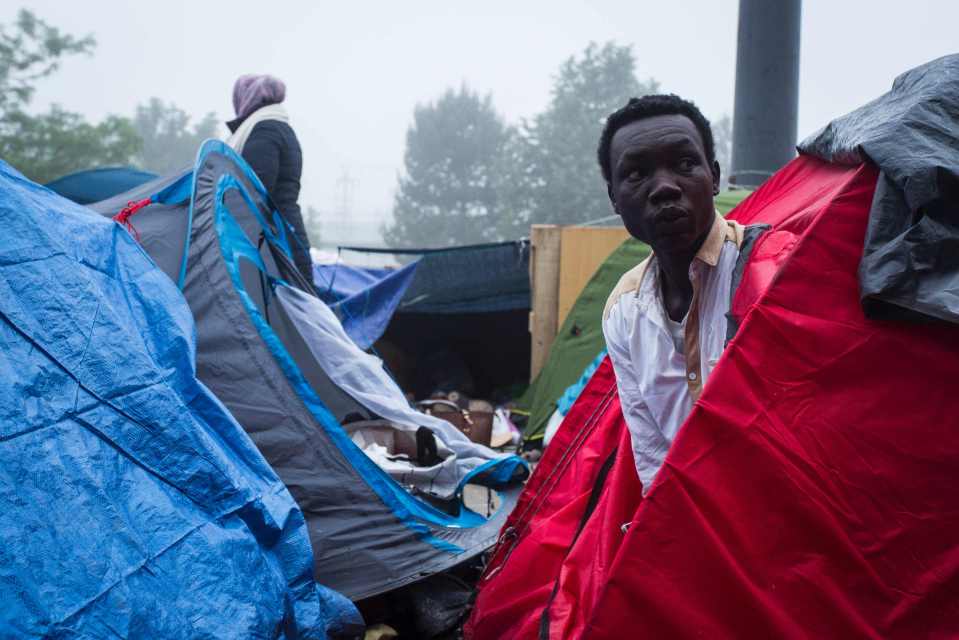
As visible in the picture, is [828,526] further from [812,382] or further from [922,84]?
[922,84]

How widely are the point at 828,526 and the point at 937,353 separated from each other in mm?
417

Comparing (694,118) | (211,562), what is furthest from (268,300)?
(694,118)

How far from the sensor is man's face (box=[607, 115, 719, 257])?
1.83m

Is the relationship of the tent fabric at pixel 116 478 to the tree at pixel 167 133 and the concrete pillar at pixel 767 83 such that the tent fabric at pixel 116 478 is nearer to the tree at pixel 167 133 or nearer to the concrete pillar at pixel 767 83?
the concrete pillar at pixel 767 83

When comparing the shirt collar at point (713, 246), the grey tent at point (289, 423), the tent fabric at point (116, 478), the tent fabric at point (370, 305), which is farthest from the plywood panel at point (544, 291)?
the shirt collar at point (713, 246)

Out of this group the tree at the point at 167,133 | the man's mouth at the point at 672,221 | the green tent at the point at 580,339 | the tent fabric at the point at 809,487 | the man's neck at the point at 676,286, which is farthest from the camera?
the tree at the point at 167,133

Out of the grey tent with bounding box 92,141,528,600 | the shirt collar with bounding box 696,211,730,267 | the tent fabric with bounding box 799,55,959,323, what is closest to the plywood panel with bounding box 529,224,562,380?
the grey tent with bounding box 92,141,528,600

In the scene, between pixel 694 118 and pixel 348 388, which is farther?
pixel 348 388

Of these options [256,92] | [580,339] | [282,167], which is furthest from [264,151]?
[580,339]

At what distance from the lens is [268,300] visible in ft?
12.6

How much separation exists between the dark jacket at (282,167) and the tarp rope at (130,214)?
1.03 m

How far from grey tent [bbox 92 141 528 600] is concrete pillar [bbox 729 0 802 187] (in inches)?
131

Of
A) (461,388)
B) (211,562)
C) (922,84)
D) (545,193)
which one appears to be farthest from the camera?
(545,193)

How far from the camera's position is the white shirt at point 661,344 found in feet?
6.11
